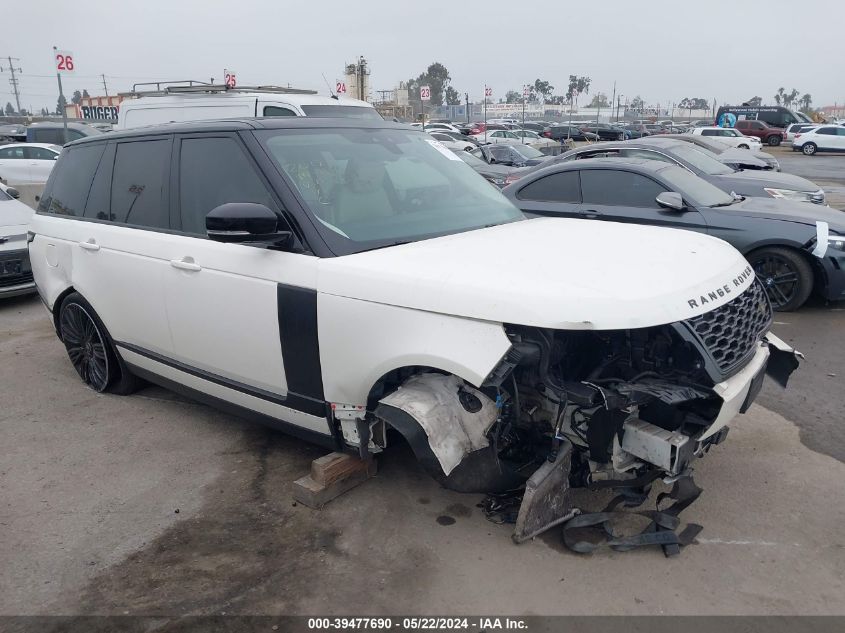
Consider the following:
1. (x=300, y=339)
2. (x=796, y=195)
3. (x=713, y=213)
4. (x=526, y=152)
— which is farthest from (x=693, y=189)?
(x=526, y=152)

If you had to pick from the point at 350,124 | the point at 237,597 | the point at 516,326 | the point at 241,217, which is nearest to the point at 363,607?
the point at 237,597

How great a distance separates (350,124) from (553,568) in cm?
265

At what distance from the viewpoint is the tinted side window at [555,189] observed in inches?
295

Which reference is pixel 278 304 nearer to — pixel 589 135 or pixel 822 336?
pixel 822 336

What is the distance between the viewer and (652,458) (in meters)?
2.84

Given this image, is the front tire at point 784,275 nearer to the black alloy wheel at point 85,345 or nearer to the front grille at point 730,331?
the front grille at point 730,331

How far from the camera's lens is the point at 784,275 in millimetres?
6570

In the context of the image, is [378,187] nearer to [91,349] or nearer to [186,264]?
[186,264]

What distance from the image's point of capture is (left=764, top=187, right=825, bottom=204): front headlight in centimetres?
897

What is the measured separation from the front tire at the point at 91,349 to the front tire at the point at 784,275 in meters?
5.71

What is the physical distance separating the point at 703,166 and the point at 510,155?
9458mm

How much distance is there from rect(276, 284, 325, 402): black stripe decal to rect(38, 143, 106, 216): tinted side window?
7.47ft

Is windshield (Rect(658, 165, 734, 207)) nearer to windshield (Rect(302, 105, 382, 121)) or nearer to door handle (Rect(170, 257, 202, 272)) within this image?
windshield (Rect(302, 105, 382, 121))

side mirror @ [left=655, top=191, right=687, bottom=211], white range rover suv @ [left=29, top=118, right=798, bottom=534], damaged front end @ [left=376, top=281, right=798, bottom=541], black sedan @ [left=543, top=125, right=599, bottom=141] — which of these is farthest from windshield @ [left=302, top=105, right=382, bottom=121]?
black sedan @ [left=543, top=125, right=599, bottom=141]
